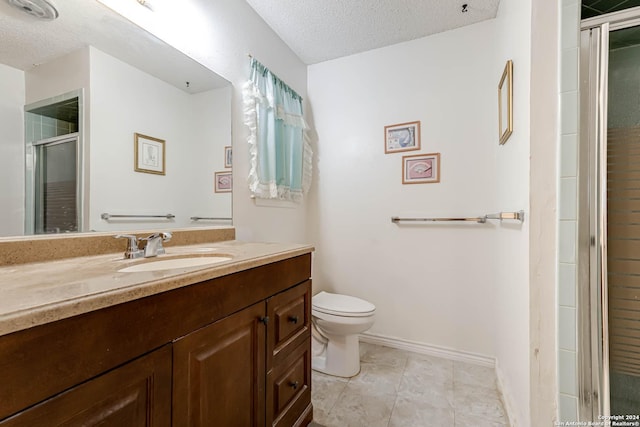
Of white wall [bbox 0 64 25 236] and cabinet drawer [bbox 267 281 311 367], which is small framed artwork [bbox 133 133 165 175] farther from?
cabinet drawer [bbox 267 281 311 367]

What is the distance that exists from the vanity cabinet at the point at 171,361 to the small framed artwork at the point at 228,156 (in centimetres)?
76

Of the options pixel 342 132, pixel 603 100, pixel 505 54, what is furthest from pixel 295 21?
pixel 603 100

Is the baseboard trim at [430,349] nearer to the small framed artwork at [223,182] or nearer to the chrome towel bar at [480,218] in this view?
the chrome towel bar at [480,218]

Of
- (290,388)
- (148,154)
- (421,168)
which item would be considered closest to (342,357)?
(290,388)

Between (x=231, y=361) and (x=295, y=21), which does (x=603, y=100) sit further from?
(x=295, y=21)

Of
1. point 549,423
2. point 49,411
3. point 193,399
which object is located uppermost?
point 49,411

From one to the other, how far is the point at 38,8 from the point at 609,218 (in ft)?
6.98

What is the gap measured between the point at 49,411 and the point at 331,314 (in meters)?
1.37

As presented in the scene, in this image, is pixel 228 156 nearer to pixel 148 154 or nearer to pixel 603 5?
pixel 148 154

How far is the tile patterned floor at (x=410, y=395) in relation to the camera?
135cm

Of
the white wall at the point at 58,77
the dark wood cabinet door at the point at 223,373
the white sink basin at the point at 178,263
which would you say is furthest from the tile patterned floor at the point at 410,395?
the white wall at the point at 58,77

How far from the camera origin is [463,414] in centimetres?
138

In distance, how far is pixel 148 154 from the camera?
1211mm

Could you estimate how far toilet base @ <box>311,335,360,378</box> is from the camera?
1.70 m
